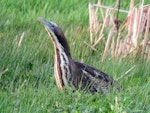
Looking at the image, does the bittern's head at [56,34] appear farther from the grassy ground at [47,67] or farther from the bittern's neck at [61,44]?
the grassy ground at [47,67]

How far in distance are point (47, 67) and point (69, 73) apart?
0.94 m

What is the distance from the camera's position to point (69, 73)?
6609 mm

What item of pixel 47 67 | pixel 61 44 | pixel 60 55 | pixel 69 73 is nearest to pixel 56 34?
pixel 61 44

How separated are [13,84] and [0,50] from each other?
106 cm

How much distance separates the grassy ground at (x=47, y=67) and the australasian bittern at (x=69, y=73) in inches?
6.2

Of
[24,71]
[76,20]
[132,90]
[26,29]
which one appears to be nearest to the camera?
[132,90]

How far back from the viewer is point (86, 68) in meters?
6.79

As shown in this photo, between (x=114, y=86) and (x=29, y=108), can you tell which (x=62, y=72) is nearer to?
(x=114, y=86)

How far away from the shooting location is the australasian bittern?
6.53 metres

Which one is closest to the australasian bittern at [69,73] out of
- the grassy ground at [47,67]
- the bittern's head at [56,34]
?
the bittern's head at [56,34]

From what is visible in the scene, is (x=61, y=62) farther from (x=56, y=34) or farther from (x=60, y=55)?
(x=56, y=34)

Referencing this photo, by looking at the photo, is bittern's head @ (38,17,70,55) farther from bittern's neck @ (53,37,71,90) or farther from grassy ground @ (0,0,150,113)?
grassy ground @ (0,0,150,113)

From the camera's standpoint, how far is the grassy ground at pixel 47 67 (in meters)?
5.72

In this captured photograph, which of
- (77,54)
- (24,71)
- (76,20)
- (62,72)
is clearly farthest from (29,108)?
(76,20)
